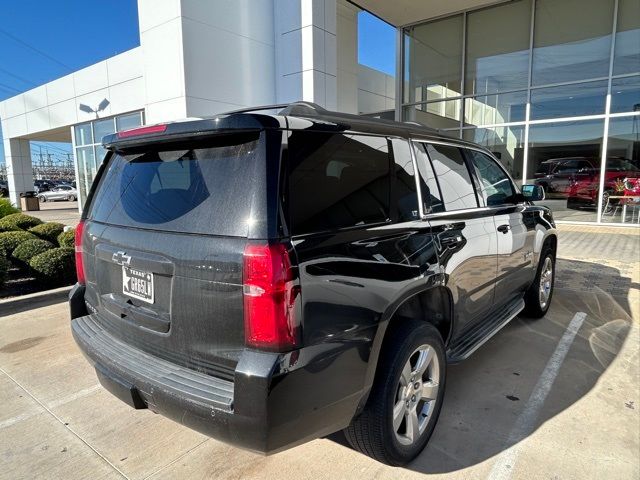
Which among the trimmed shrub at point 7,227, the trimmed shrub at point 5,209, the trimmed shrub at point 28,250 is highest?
the trimmed shrub at point 5,209

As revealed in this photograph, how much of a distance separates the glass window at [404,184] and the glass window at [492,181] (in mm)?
1162

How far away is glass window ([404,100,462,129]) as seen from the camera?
14.3 m

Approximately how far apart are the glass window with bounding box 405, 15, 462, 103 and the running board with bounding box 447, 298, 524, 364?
39.3 ft

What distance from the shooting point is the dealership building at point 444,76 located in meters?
9.75

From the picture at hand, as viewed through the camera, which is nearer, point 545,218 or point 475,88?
point 545,218

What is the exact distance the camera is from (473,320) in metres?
3.24

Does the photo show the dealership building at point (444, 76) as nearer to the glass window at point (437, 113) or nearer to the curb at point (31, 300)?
the glass window at point (437, 113)

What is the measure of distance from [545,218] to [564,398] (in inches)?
82.2

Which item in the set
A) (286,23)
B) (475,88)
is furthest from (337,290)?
(475,88)

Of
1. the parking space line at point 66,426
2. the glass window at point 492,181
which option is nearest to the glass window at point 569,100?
the glass window at point 492,181

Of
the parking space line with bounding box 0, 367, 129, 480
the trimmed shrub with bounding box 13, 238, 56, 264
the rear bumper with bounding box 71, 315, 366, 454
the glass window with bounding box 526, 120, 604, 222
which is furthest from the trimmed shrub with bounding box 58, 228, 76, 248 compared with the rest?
the glass window with bounding box 526, 120, 604, 222

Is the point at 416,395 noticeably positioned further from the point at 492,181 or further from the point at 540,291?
the point at 540,291

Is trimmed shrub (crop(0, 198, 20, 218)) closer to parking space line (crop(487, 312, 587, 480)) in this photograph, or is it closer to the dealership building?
the dealership building

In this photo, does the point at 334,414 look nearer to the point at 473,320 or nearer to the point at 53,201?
the point at 473,320
